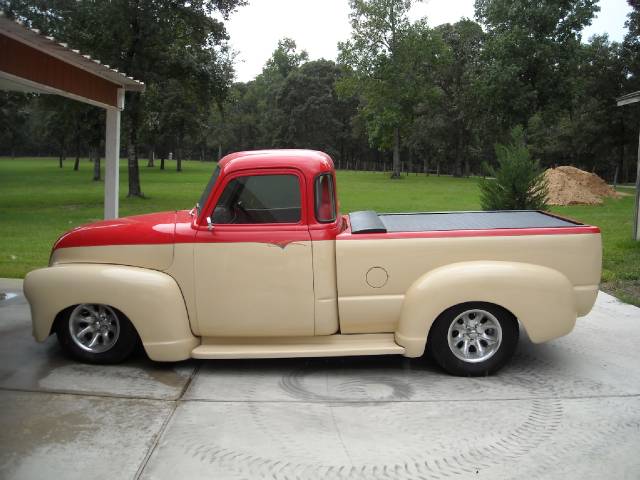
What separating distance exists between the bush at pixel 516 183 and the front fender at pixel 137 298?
7.62 m

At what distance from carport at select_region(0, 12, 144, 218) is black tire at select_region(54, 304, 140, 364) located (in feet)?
9.08

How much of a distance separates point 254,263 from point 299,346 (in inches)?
31.0

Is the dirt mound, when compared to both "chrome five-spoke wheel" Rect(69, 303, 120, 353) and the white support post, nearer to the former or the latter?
the white support post

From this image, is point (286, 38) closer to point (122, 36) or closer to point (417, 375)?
point (122, 36)

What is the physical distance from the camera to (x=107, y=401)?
452cm

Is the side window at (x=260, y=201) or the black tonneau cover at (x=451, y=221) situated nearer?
the side window at (x=260, y=201)

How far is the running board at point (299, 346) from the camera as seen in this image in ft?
16.3

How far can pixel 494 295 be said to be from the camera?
16.0 feet

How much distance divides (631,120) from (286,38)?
2451 inches

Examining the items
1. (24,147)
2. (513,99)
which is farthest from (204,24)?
(24,147)

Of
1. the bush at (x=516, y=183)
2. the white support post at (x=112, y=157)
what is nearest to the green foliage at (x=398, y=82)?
the white support post at (x=112, y=157)

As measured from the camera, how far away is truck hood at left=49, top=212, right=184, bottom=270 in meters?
5.14

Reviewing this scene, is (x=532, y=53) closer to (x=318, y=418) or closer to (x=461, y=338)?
(x=461, y=338)

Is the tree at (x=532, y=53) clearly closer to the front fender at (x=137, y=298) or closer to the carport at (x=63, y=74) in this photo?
the carport at (x=63, y=74)
